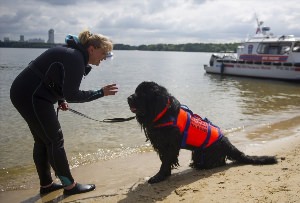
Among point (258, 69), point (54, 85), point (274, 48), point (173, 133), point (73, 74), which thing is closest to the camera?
point (73, 74)

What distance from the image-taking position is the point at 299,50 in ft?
76.8

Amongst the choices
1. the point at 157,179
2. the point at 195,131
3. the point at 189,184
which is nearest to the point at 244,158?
the point at 195,131

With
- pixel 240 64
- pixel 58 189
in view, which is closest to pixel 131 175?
pixel 58 189

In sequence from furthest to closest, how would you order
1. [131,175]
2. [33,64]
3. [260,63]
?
[260,63] < [131,175] < [33,64]

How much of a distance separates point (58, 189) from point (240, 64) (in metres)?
25.0

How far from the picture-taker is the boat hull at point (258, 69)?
77.0 feet

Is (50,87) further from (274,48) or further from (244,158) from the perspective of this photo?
(274,48)

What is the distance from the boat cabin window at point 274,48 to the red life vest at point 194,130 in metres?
21.6

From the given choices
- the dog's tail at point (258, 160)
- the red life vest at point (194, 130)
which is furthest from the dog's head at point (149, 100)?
the dog's tail at point (258, 160)

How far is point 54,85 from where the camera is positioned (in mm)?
3625

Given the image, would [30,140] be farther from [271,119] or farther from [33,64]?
[271,119]

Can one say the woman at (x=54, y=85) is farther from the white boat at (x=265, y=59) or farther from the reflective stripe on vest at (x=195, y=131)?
the white boat at (x=265, y=59)

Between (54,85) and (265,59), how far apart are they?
23.8 metres

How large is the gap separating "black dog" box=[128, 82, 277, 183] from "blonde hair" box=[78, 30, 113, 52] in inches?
27.3
